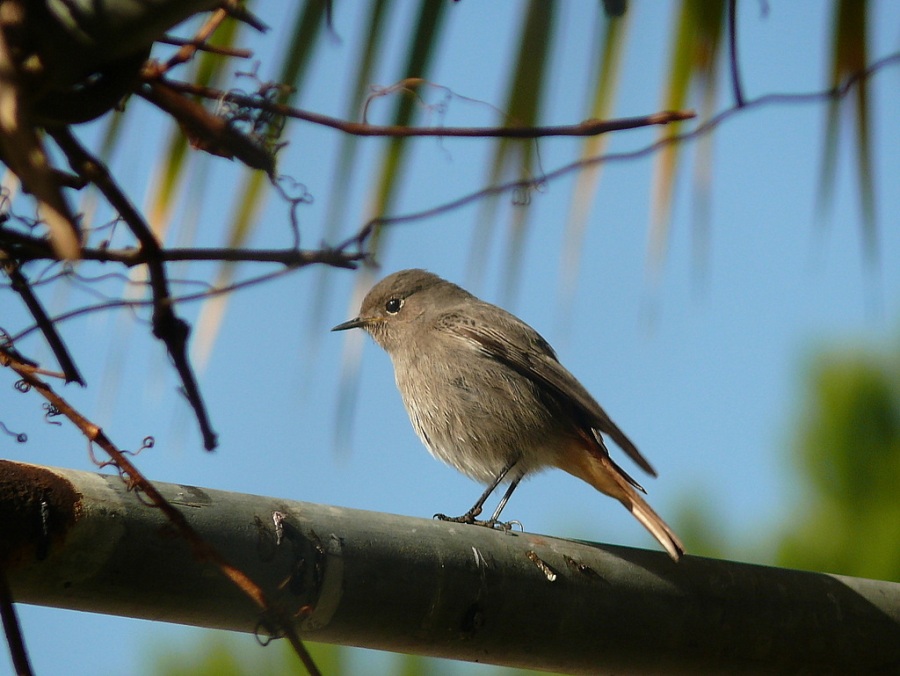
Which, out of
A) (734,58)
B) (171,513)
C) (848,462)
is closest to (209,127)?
(171,513)

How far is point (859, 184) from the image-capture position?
1595mm

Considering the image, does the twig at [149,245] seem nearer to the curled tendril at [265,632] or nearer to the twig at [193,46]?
the twig at [193,46]

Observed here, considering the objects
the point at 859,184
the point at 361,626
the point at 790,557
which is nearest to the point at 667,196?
the point at 859,184

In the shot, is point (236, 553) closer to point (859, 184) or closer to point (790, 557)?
point (859, 184)

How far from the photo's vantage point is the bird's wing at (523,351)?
423cm

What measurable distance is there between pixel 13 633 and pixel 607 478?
10.0 feet

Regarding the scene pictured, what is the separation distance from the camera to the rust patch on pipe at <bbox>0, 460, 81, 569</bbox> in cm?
131

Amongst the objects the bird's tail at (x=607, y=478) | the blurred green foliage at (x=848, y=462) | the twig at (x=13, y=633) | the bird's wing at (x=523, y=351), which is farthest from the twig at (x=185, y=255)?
the blurred green foliage at (x=848, y=462)

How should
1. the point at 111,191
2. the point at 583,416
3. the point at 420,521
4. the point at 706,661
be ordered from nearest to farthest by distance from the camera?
the point at 111,191 → the point at 420,521 → the point at 706,661 → the point at 583,416

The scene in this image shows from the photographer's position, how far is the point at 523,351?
4535mm

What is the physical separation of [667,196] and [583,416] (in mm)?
2626

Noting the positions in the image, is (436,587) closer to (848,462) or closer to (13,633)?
(13,633)

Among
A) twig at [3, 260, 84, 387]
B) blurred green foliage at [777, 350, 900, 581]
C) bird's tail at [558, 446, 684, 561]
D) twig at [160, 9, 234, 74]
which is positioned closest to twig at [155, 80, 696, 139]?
twig at [160, 9, 234, 74]

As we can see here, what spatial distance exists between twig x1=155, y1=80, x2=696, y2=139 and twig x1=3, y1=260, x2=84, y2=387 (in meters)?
0.31
